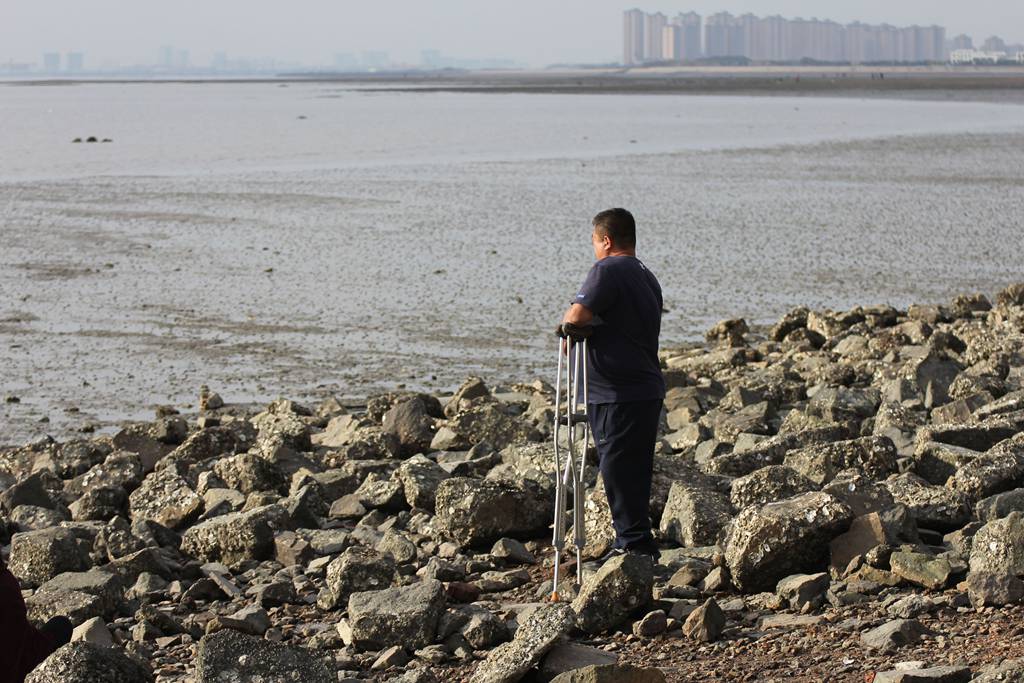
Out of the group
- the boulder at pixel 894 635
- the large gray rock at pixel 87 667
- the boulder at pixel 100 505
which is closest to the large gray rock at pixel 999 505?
the boulder at pixel 894 635

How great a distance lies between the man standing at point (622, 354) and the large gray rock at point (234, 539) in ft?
7.30

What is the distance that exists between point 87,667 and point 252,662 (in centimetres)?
63

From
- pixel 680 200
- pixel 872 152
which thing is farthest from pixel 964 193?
pixel 872 152

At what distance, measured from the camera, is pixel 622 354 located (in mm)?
6883

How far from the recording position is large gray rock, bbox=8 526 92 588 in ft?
25.8

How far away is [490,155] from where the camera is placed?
1719 inches

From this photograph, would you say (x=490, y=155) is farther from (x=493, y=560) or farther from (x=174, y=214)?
(x=493, y=560)

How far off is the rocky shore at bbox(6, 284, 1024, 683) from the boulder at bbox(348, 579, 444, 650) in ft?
0.04

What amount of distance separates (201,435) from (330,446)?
3.38ft

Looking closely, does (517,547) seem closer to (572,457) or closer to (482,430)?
(572,457)

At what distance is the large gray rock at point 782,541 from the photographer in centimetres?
680

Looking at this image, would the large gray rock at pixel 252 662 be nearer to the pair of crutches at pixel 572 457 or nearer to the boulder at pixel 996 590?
the pair of crutches at pixel 572 457

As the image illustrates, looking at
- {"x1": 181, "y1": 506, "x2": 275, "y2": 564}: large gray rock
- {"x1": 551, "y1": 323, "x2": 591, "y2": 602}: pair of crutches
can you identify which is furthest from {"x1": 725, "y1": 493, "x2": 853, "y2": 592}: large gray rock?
{"x1": 181, "y1": 506, "x2": 275, "y2": 564}: large gray rock

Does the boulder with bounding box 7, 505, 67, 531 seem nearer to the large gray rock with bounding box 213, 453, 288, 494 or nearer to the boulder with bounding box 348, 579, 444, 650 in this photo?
the large gray rock with bounding box 213, 453, 288, 494
